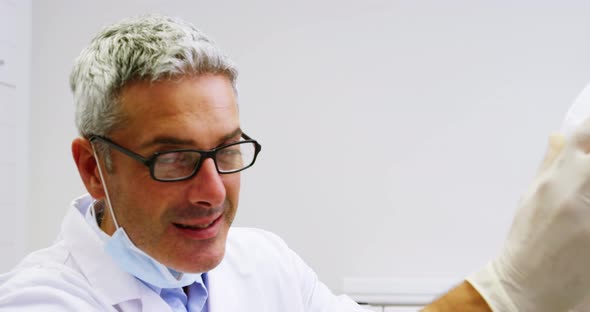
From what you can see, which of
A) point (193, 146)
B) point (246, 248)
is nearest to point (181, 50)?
point (193, 146)

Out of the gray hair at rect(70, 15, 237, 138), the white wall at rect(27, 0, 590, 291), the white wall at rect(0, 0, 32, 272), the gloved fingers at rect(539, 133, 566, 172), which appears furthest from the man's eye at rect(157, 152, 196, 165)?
the white wall at rect(27, 0, 590, 291)

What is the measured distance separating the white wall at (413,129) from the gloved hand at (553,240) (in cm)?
162

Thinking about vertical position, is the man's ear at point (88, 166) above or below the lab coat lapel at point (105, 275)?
above

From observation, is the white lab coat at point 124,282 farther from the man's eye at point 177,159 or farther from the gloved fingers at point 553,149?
the gloved fingers at point 553,149

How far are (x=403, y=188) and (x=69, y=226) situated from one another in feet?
4.91

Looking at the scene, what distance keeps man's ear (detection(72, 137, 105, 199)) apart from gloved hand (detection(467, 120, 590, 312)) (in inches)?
31.1

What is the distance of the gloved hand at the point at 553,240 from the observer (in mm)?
804

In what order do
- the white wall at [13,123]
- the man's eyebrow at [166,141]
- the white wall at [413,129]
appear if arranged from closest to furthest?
the man's eyebrow at [166,141], the white wall at [13,123], the white wall at [413,129]

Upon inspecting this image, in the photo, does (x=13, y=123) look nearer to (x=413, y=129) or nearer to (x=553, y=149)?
(x=413, y=129)

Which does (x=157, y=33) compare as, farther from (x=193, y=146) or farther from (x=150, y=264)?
(x=150, y=264)

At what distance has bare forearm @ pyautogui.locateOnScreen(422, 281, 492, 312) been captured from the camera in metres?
0.89

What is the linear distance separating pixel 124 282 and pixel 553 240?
793mm

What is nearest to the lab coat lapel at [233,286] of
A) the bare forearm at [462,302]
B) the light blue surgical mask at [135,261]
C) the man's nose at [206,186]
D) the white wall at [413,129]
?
Answer: the light blue surgical mask at [135,261]

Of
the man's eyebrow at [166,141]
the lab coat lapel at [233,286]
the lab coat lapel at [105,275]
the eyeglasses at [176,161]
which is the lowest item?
the lab coat lapel at [233,286]
